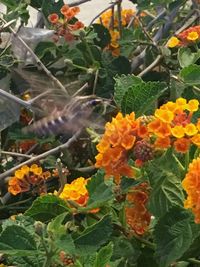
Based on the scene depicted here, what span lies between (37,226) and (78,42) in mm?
809

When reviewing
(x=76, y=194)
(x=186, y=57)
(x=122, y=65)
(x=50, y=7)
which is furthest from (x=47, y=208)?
(x=50, y=7)

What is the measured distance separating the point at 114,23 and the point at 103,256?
1.03m

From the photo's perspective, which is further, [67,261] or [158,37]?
[158,37]

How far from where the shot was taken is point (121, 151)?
1.08 m

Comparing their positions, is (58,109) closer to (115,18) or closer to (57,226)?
(57,226)

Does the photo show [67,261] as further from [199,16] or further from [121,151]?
[199,16]

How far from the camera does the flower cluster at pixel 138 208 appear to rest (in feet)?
3.79

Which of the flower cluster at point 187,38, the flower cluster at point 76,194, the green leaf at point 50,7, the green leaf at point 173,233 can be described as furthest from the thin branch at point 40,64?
the green leaf at point 173,233

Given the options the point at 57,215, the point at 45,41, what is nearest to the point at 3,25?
the point at 45,41

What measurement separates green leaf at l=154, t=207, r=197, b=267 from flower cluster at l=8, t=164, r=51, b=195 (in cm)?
42

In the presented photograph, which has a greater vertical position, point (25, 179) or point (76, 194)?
point (76, 194)

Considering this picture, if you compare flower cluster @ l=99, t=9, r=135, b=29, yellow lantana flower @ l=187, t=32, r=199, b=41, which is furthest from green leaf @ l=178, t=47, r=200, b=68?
flower cluster @ l=99, t=9, r=135, b=29

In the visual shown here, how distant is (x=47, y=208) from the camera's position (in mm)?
1116

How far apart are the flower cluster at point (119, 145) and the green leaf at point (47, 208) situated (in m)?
0.08
